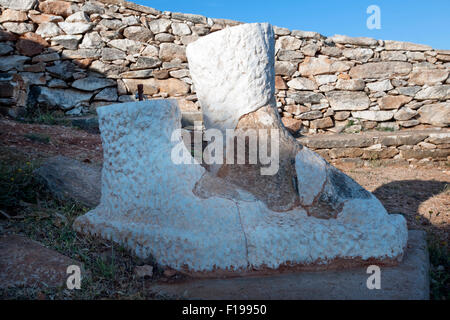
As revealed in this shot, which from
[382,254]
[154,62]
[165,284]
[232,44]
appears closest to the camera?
[165,284]

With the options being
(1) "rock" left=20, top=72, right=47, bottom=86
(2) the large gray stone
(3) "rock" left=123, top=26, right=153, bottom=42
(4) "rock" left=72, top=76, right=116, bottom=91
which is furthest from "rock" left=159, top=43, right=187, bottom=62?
(2) the large gray stone

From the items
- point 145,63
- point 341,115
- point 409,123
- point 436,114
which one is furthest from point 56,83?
point 436,114

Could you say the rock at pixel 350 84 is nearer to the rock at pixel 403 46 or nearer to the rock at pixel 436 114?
the rock at pixel 403 46

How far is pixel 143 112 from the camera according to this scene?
182cm

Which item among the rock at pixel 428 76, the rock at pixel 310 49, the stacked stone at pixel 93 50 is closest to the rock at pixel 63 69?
the stacked stone at pixel 93 50

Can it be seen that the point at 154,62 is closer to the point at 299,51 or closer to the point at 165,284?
the point at 299,51

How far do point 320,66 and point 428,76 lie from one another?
227 centimetres

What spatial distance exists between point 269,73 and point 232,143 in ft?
1.69

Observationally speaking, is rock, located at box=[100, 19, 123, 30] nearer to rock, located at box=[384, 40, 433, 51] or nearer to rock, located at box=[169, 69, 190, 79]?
rock, located at box=[169, 69, 190, 79]

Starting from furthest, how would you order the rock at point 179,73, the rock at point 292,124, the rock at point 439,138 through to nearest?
the rock at point 292,124 < the rock at point 179,73 < the rock at point 439,138

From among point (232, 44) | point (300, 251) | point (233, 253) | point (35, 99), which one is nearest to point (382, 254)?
point (300, 251)

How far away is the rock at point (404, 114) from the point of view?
667cm

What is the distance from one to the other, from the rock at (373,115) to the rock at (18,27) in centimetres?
616

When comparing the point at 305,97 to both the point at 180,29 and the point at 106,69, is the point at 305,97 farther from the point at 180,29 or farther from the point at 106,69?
the point at 106,69
